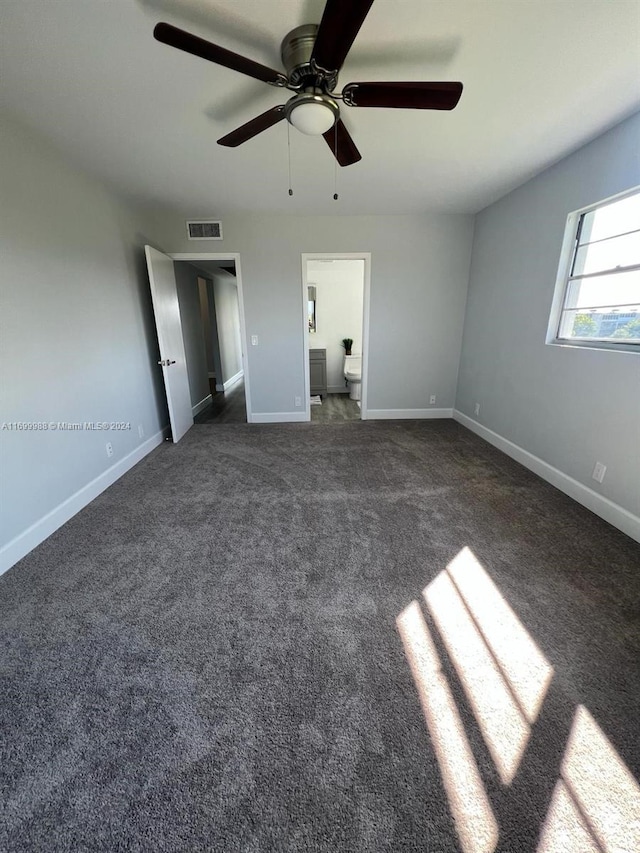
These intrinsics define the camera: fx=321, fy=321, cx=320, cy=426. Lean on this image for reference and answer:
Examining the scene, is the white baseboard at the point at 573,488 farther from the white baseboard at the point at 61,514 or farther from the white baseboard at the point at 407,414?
the white baseboard at the point at 61,514

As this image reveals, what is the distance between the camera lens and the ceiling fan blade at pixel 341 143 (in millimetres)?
1795

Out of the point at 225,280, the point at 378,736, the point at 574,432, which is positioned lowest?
the point at 378,736

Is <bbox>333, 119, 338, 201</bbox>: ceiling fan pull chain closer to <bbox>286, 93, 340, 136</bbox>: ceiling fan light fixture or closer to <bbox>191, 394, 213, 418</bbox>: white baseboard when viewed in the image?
<bbox>286, 93, 340, 136</bbox>: ceiling fan light fixture

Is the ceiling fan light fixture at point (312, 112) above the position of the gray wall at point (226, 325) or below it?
above

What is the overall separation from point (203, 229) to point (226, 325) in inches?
128

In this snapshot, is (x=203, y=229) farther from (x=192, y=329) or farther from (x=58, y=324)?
(x=58, y=324)

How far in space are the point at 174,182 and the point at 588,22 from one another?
290 centimetres

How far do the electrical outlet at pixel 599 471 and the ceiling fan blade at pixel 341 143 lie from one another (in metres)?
2.67

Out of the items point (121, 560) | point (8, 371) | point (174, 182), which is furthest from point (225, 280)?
point (121, 560)

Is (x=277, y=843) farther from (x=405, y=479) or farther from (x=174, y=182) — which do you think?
(x=174, y=182)

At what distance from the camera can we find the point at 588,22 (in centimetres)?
138

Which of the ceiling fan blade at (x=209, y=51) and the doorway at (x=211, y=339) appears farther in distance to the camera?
the doorway at (x=211, y=339)

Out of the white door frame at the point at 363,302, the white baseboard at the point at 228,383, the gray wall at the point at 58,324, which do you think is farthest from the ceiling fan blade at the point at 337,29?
the white baseboard at the point at 228,383

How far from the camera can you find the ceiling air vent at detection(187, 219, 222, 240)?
3.77 meters
